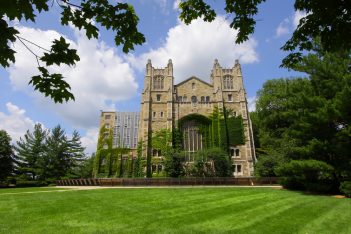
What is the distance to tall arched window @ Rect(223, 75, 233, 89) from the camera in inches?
1683

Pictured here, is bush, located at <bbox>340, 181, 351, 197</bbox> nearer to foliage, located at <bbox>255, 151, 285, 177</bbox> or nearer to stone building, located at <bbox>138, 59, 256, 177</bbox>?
foliage, located at <bbox>255, 151, 285, 177</bbox>

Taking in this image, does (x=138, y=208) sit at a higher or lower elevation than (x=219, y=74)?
lower

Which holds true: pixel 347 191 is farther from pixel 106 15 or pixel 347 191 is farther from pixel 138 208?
pixel 106 15

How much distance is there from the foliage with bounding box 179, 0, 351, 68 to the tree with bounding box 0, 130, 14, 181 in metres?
42.2

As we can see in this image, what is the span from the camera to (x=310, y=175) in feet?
59.7

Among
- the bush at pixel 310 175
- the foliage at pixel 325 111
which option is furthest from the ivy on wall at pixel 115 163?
the foliage at pixel 325 111

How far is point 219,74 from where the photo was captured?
140 feet

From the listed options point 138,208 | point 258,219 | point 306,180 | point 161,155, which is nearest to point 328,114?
point 306,180

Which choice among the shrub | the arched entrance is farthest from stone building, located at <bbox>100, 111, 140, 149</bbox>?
the shrub

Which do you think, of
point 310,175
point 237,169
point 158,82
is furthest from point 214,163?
point 158,82

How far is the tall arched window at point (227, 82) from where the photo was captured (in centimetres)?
4276

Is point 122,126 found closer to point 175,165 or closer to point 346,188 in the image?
point 175,165

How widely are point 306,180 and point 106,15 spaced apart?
63.3 feet

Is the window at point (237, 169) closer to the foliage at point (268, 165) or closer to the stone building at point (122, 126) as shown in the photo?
the foliage at point (268, 165)
